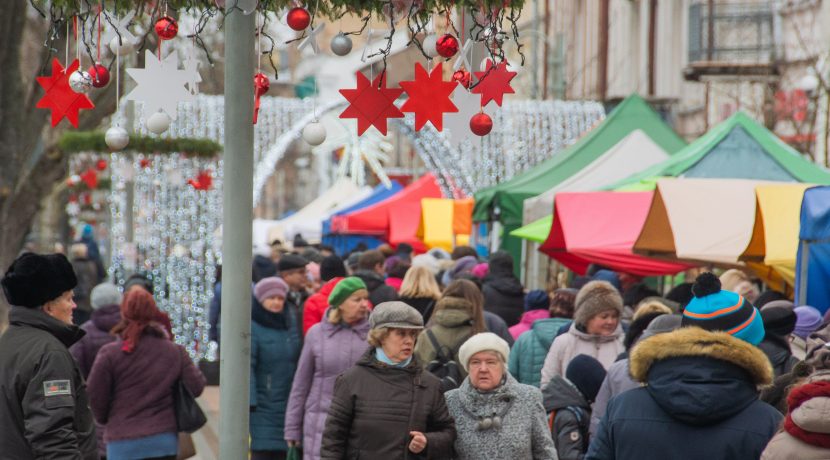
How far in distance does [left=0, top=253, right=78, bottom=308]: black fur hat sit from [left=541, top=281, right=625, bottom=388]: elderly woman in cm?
332

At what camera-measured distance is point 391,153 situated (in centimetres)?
7275

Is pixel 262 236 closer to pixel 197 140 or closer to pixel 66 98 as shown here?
pixel 197 140

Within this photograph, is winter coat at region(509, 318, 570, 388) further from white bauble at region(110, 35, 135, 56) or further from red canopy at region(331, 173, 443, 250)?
red canopy at region(331, 173, 443, 250)

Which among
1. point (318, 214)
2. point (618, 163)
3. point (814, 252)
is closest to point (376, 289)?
point (814, 252)

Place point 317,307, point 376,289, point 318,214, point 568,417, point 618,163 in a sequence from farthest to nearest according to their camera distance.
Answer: point 318,214 < point 618,163 < point 376,289 < point 317,307 < point 568,417

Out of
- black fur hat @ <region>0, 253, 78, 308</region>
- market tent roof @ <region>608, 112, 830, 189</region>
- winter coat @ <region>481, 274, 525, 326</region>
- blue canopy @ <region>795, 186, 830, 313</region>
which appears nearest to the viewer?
black fur hat @ <region>0, 253, 78, 308</region>

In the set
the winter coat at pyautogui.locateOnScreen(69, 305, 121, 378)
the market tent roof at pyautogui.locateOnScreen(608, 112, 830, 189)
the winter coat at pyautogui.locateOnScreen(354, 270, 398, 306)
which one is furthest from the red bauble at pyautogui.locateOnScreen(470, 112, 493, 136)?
the market tent roof at pyautogui.locateOnScreen(608, 112, 830, 189)

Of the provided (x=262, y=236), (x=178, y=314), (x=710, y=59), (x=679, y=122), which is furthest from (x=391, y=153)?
(x=178, y=314)

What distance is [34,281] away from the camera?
5.51 meters

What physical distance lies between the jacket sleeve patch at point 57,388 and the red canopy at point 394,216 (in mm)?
20492

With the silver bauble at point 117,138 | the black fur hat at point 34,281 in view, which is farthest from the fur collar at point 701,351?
the silver bauble at point 117,138

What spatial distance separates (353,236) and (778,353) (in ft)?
71.5

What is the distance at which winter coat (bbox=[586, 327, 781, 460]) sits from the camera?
450 centimetres

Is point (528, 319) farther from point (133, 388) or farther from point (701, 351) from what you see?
point (701, 351)
